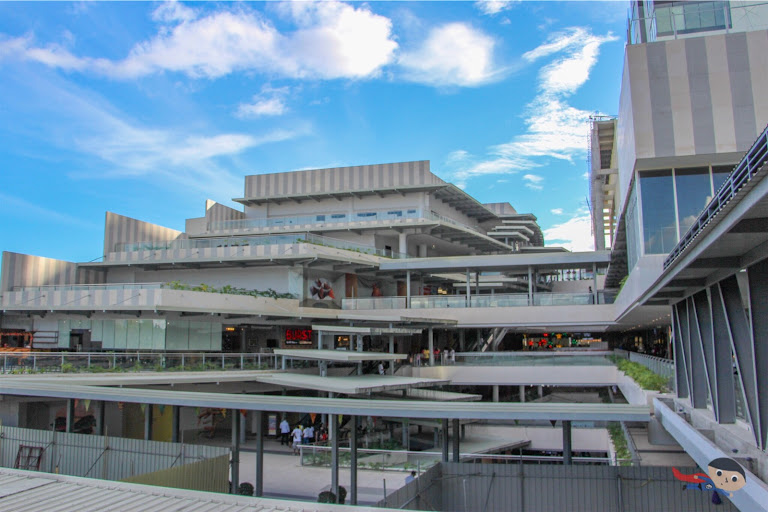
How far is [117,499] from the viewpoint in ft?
34.7

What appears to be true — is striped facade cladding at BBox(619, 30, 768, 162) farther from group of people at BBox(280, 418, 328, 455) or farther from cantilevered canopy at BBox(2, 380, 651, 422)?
group of people at BBox(280, 418, 328, 455)

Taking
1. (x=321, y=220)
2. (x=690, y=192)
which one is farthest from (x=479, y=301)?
(x=690, y=192)

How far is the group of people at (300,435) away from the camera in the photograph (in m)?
27.2

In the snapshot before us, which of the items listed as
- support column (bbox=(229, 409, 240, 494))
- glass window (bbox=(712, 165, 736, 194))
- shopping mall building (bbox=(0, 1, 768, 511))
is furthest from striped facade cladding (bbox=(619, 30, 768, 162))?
support column (bbox=(229, 409, 240, 494))

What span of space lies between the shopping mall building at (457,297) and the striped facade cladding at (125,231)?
133mm

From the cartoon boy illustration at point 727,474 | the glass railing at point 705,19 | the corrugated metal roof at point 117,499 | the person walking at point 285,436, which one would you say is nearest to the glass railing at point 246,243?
the person walking at point 285,436

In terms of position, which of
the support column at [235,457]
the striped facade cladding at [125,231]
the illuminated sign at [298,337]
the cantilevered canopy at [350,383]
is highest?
the striped facade cladding at [125,231]

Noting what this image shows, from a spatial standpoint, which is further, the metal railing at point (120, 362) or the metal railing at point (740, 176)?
the metal railing at point (120, 362)

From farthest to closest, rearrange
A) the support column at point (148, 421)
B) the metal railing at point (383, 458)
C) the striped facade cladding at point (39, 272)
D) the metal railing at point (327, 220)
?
the metal railing at point (327, 220) < the striped facade cladding at point (39, 272) < the metal railing at point (383, 458) < the support column at point (148, 421)

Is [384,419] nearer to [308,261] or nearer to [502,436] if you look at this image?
[502,436]

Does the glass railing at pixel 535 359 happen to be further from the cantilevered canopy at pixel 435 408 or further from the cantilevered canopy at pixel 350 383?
the cantilevered canopy at pixel 435 408

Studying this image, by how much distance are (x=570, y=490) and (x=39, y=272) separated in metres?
43.2

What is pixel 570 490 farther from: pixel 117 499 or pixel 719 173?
pixel 719 173

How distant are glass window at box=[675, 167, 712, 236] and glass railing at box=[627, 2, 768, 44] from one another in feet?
20.2
